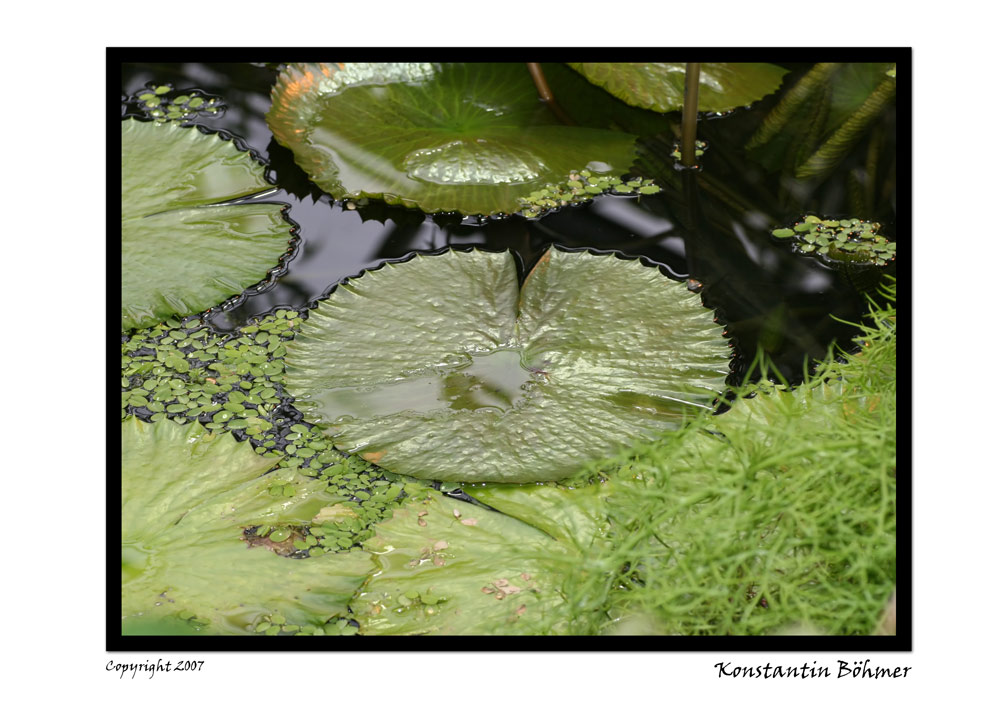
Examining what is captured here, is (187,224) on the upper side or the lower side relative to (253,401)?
upper

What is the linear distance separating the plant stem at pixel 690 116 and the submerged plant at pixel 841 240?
36 cm

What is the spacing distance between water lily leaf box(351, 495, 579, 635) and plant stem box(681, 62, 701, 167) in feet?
4.41

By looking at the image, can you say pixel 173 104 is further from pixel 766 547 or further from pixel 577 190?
pixel 766 547

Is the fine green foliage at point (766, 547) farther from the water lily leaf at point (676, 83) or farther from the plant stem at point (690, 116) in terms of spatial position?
the water lily leaf at point (676, 83)

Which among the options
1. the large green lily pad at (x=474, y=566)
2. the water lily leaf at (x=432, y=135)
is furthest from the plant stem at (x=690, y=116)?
the large green lily pad at (x=474, y=566)

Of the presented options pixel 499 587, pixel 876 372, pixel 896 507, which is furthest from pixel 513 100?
pixel 896 507

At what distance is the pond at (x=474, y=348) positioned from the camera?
156 cm

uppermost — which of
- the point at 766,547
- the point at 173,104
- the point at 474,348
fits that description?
the point at 173,104

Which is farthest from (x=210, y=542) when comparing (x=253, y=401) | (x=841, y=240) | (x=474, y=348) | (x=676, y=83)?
(x=676, y=83)

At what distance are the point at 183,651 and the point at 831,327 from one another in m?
1.51

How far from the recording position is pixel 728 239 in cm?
241

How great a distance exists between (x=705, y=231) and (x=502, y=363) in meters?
0.75

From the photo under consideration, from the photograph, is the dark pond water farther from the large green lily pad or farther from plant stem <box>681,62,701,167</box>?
the large green lily pad

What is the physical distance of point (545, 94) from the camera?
2.84 meters
